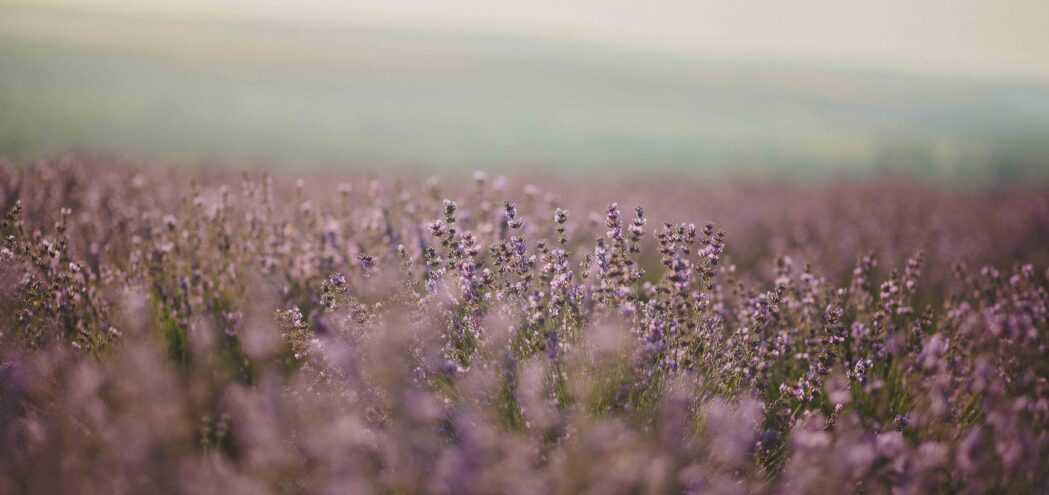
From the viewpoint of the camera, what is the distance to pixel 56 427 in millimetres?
1797

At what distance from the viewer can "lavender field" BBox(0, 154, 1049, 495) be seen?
1.79m

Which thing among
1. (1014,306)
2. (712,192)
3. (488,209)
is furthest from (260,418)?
(712,192)

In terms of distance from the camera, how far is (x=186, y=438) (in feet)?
6.13

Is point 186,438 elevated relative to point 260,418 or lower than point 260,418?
lower

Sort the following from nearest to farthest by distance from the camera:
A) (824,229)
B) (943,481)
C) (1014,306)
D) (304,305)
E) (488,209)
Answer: (943,481) → (1014,306) → (304,305) → (488,209) → (824,229)

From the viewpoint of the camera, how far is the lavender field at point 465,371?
5.87ft

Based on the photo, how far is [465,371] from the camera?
2.45 meters

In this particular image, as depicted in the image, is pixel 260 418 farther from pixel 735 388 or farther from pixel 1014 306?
pixel 1014 306

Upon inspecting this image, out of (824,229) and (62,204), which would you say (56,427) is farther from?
(824,229)

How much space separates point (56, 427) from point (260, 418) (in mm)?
641

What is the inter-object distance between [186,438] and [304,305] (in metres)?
1.73

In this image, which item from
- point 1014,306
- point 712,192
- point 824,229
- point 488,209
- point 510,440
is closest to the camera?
point 510,440

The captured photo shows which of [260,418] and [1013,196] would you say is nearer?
[260,418]

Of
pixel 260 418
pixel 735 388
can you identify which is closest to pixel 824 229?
pixel 735 388
